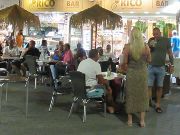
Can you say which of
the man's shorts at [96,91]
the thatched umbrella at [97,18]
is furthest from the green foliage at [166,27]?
the man's shorts at [96,91]

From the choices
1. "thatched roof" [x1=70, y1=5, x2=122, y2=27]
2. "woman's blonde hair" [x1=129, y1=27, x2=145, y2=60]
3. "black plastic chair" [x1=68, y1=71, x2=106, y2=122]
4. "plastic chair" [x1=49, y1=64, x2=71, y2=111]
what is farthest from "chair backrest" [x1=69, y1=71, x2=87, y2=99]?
"thatched roof" [x1=70, y1=5, x2=122, y2=27]

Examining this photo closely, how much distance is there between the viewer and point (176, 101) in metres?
11.4

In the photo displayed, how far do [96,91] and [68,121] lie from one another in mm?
807

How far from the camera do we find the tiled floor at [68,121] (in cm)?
755

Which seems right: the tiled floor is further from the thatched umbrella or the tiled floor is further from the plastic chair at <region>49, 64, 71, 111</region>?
the thatched umbrella

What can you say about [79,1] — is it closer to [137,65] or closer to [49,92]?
[49,92]

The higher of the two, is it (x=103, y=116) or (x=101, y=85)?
(x=101, y=85)

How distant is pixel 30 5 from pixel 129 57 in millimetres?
10604

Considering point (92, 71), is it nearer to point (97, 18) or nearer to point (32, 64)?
point (32, 64)

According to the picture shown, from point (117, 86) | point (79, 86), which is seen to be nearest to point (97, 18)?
point (117, 86)

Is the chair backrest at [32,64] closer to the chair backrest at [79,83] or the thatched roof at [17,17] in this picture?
the thatched roof at [17,17]

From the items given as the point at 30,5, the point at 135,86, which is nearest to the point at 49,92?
the point at 135,86

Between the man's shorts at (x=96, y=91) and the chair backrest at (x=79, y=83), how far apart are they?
0.56 ft

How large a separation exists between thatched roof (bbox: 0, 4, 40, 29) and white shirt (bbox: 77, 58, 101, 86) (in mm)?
5508
